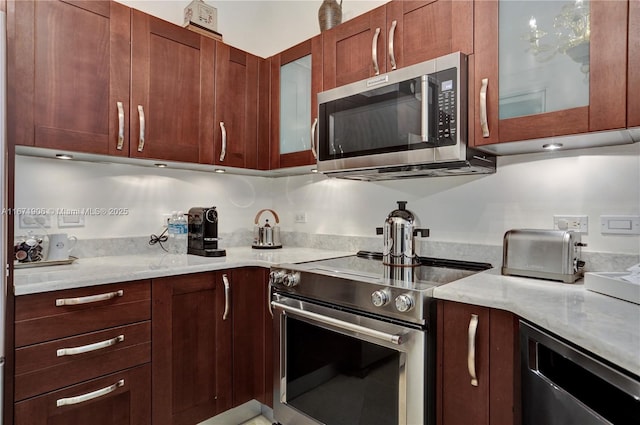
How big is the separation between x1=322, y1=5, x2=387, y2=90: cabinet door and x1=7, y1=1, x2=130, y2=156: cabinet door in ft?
3.37

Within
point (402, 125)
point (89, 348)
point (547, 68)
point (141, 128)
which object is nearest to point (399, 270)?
point (402, 125)

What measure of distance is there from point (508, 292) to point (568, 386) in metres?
0.32

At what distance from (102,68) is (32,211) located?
2.58 feet

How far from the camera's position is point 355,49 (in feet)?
6.17

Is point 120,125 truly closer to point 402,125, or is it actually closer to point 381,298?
point 402,125

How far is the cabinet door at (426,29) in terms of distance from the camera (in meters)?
1.52

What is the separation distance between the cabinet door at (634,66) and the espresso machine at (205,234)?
1.87 meters

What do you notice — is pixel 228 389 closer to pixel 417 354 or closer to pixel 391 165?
pixel 417 354

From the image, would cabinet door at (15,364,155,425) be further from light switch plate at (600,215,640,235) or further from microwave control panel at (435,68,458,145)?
light switch plate at (600,215,640,235)

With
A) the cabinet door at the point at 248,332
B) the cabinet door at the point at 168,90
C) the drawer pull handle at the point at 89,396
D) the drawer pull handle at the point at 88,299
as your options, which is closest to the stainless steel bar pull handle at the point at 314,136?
the cabinet door at the point at 168,90

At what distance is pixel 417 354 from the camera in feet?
4.21

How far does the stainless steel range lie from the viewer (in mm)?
1293

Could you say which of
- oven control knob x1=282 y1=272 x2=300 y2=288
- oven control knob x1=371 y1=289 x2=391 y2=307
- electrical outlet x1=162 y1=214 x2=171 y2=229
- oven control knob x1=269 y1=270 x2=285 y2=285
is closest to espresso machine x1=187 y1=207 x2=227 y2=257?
electrical outlet x1=162 y1=214 x2=171 y2=229

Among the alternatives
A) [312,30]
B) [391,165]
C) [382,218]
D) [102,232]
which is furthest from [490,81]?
[102,232]
